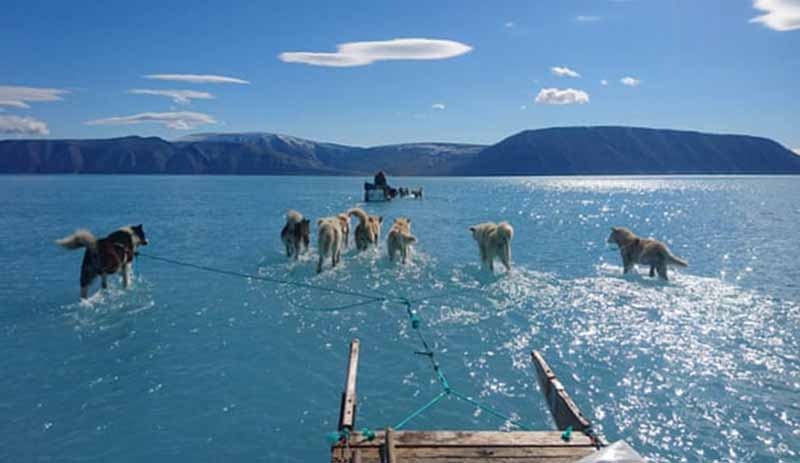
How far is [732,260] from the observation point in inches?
878

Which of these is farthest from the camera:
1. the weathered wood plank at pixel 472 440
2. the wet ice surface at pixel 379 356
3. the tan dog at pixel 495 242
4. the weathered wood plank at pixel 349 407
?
the tan dog at pixel 495 242

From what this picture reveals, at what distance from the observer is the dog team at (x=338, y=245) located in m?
14.6

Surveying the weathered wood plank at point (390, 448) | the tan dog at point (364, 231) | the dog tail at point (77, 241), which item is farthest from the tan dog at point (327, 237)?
the weathered wood plank at point (390, 448)

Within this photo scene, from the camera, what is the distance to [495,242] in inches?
691

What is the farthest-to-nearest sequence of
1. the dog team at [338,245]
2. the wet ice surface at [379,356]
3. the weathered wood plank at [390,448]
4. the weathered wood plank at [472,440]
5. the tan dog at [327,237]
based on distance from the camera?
the tan dog at [327,237]
the dog team at [338,245]
the wet ice surface at [379,356]
the weathered wood plank at [472,440]
the weathered wood plank at [390,448]

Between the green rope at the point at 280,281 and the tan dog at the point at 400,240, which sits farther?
the tan dog at the point at 400,240

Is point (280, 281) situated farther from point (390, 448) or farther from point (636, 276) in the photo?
point (636, 276)

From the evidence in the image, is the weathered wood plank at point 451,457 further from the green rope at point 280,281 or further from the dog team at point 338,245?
the dog team at point 338,245

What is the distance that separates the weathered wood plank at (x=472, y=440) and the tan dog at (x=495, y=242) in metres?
11.4

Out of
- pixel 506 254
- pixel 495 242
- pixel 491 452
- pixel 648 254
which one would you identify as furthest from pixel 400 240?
pixel 491 452

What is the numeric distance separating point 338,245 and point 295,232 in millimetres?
2550

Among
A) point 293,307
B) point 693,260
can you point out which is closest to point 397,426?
point 293,307

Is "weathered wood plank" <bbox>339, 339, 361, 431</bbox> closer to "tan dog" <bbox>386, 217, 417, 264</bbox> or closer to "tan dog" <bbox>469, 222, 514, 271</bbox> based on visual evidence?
"tan dog" <bbox>469, 222, 514, 271</bbox>

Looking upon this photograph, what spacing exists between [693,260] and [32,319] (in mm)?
24449
